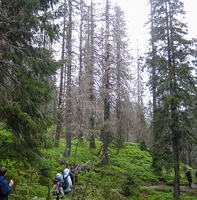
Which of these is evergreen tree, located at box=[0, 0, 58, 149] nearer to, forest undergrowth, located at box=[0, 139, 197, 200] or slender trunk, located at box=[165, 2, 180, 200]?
forest undergrowth, located at box=[0, 139, 197, 200]

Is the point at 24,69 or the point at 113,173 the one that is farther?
the point at 113,173

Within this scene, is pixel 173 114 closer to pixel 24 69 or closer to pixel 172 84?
pixel 172 84

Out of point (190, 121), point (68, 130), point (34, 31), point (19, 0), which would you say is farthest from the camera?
point (68, 130)

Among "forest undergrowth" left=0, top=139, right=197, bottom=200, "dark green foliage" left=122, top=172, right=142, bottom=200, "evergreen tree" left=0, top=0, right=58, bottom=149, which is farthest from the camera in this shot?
"dark green foliage" left=122, top=172, right=142, bottom=200

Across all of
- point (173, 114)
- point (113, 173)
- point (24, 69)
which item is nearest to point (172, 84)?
point (173, 114)

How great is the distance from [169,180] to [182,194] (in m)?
3.09

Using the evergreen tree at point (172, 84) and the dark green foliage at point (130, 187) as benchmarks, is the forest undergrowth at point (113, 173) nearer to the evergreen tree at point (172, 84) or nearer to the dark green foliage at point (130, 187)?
the dark green foliage at point (130, 187)

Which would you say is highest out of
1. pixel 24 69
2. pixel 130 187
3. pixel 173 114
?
pixel 24 69

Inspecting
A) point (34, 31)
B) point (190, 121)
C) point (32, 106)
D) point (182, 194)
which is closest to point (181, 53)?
point (190, 121)

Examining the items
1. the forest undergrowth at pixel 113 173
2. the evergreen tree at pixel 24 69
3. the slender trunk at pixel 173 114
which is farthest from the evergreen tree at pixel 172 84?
the evergreen tree at pixel 24 69

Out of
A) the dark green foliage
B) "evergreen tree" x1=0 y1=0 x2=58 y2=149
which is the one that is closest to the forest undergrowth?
the dark green foliage

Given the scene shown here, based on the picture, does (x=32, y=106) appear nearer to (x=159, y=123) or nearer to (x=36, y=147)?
(x=36, y=147)

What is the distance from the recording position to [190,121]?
14.5 m

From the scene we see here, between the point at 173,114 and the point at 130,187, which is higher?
the point at 173,114
